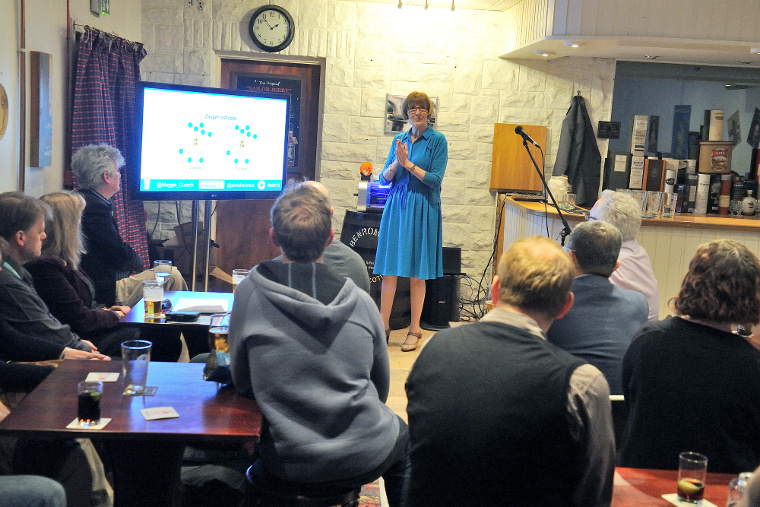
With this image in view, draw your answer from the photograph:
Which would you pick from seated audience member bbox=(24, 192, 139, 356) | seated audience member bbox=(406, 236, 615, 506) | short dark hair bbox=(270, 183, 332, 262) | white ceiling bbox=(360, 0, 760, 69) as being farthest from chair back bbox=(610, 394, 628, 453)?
white ceiling bbox=(360, 0, 760, 69)

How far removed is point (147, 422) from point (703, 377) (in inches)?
53.8

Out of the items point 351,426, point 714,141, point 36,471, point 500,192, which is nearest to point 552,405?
point 351,426

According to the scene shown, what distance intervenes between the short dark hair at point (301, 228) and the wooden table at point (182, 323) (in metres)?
0.94

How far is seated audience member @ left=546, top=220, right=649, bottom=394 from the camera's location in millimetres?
Result: 2381

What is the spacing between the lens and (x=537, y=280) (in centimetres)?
161

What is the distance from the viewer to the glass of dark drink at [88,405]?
6.13 ft

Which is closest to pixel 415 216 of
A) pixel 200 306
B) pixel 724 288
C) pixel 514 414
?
pixel 200 306

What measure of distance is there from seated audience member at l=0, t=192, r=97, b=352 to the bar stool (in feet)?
3.49

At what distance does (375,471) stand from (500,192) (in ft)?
15.4

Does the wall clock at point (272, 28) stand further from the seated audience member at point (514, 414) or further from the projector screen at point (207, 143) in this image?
the seated audience member at point (514, 414)

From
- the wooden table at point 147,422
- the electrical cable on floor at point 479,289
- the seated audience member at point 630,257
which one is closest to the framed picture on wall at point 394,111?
the electrical cable on floor at point 479,289

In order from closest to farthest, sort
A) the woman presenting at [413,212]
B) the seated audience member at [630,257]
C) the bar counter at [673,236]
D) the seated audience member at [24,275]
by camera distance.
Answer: the seated audience member at [24,275]
the seated audience member at [630,257]
the woman presenting at [413,212]
the bar counter at [673,236]

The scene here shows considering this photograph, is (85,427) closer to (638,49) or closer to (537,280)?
(537,280)

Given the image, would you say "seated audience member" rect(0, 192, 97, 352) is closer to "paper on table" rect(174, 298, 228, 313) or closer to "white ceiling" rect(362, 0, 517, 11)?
"paper on table" rect(174, 298, 228, 313)
